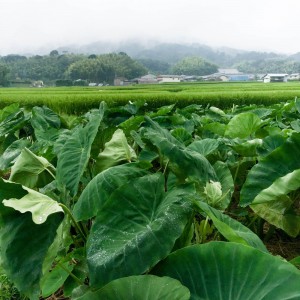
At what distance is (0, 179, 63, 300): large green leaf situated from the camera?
86 centimetres

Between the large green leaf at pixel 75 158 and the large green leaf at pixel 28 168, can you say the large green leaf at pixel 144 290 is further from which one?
the large green leaf at pixel 28 168

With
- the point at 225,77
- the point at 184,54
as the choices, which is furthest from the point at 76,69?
the point at 184,54

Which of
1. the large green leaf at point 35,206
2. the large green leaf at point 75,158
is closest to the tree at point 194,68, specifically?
the large green leaf at point 75,158

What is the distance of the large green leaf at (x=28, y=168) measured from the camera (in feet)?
4.36

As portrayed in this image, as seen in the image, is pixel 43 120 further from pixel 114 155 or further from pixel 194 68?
pixel 194 68

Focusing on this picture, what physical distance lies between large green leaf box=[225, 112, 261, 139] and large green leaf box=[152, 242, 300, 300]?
49.9 inches

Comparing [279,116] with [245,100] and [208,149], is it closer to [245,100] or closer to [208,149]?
[208,149]

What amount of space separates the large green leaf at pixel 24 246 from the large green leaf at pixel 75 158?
25cm

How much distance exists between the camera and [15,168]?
1333mm

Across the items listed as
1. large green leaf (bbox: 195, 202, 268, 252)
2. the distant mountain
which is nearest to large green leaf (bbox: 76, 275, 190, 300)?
large green leaf (bbox: 195, 202, 268, 252)

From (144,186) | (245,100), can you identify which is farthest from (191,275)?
(245,100)

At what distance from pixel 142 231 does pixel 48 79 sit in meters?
63.7

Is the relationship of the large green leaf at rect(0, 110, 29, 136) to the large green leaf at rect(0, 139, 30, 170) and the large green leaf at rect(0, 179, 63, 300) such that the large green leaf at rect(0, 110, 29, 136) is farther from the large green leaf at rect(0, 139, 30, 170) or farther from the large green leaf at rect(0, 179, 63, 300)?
the large green leaf at rect(0, 179, 63, 300)

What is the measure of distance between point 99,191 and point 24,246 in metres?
0.28
